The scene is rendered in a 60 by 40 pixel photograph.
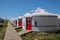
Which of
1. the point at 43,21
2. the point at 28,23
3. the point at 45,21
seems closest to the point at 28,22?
the point at 28,23

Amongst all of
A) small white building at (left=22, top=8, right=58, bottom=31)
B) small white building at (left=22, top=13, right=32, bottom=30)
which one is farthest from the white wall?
small white building at (left=22, top=13, right=32, bottom=30)

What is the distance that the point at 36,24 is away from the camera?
17031 mm

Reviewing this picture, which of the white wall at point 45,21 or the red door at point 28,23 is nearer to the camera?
Result: the white wall at point 45,21

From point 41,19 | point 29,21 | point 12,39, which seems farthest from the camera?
point 29,21

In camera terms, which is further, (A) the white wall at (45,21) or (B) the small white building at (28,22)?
(B) the small white building at (28,22)

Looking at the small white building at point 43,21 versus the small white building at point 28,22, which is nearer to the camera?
the small white building at point 43,21

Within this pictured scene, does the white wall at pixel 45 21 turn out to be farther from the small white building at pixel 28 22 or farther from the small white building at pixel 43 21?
the small white building at pixel 28 22

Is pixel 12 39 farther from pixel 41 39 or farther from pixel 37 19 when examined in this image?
pixel 37 19

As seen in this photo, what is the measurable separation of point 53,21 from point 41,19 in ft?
4.20

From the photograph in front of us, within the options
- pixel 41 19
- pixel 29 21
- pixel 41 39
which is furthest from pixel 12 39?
pixel 29 21

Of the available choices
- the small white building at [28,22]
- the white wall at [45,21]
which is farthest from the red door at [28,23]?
the white wall at [45,21]

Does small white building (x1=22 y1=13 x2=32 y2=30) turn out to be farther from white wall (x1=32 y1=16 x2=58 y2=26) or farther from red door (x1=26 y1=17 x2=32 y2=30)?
white wall (x1=32 y1=16 x2=58 y2=26)

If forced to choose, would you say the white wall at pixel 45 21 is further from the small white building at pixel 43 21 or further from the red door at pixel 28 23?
the red door at pixel 28 23

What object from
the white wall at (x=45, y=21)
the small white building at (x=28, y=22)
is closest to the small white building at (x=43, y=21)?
the white wall at (x=45, y=21)
